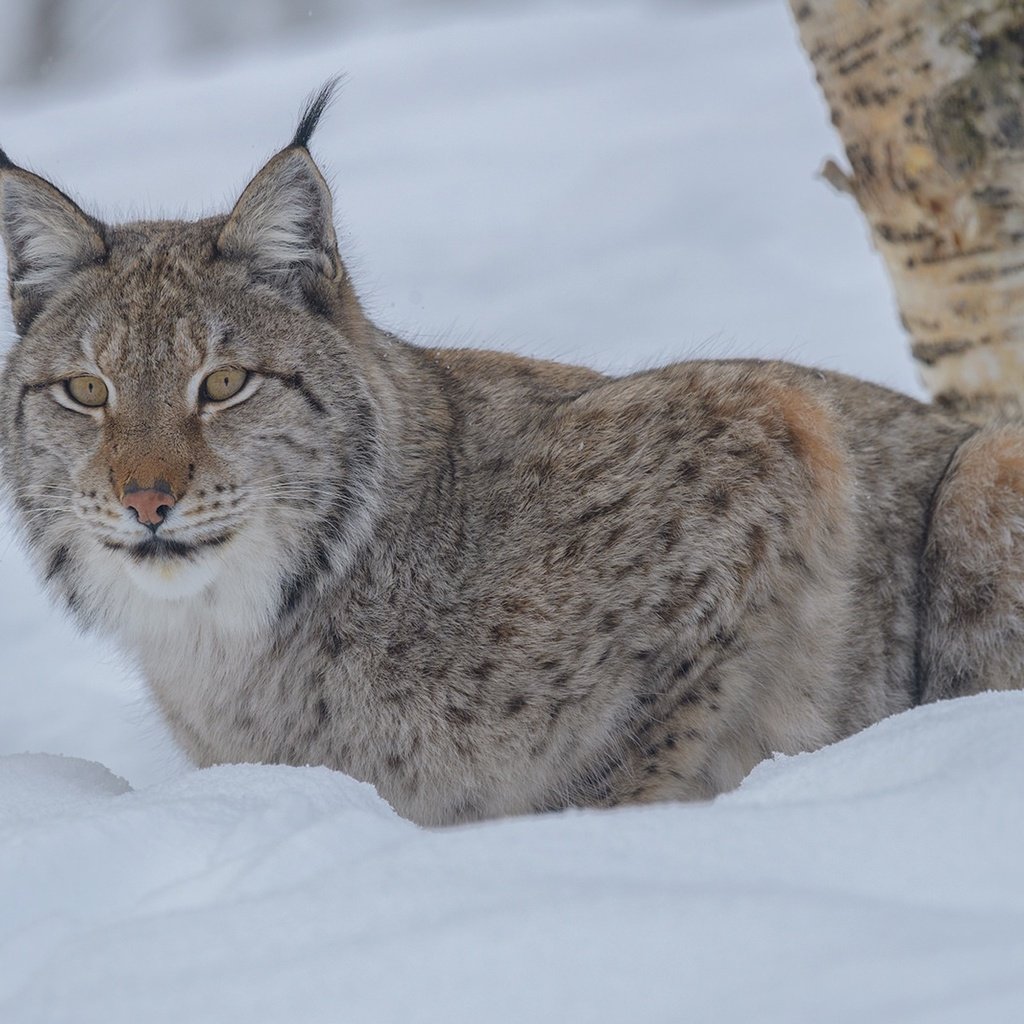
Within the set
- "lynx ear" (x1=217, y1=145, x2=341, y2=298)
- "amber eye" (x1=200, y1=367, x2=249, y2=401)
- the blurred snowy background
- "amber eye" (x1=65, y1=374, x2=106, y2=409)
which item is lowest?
"amber eye" (x1=200, y1=367, x2=249, y2=401)

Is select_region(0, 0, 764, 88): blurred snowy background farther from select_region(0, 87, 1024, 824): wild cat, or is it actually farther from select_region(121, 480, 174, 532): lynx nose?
select_region(121, 480, 174, 532): lynx nose

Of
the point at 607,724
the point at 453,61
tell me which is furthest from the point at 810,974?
the point at 453,61

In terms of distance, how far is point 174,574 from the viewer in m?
3.44

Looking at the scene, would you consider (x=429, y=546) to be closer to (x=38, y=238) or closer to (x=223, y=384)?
(x=223, y=384)

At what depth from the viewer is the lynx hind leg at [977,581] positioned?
385 cm

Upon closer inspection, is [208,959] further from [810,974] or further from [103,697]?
[103,697]

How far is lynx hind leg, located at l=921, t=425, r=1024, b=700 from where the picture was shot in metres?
3.85

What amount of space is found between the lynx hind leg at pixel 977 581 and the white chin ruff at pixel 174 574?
6.31 ft

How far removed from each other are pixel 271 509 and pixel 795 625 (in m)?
1.35

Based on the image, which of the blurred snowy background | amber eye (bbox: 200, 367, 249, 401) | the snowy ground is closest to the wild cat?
amber eye (bbox: 200, 367, 249, 401)

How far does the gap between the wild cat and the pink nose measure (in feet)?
0.31

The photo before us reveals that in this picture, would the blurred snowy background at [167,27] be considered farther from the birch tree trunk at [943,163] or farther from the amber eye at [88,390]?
the amber eye at [88,390]

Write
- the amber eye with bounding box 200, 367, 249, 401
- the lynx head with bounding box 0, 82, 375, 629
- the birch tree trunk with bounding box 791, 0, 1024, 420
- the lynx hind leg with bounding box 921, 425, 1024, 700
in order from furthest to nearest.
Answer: the birch tree trunk with bounding box 791, 0, 1024, 420 < the lynx hind leg with bounding box 921, 425, 1024, 700 < the amber eye with bounding box 200, 367, 249, 401 < the lynx head with bounding box 0, 82, 375, 629

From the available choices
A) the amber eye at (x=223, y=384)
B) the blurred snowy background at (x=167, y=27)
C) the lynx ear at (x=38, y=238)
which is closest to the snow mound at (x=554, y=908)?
the amber eye at (x=223, y=384)
